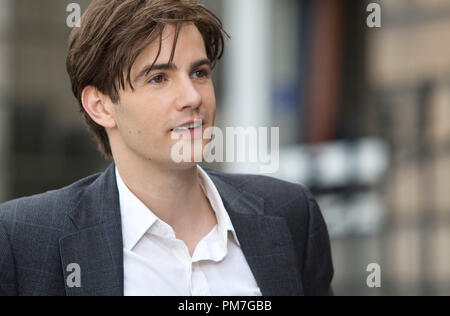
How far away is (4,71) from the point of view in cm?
903

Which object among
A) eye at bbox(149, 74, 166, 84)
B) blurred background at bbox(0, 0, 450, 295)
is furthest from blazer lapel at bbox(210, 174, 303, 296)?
blurred background at bbox(0, 0, 450, 295)

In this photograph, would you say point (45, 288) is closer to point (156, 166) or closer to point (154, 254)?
point (154, 254)

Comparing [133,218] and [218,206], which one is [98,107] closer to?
[133,218]

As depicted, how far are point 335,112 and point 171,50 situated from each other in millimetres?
5201

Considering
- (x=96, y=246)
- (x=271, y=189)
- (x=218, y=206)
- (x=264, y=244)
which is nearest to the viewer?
(x=96, y=246)

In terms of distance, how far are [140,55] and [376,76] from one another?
454cm

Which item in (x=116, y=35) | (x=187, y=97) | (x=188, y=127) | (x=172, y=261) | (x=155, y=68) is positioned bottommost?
(x=172, y=261)

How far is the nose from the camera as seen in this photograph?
119 inches

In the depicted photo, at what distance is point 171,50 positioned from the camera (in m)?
3.06

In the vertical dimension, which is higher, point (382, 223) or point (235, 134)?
point (235, 134)

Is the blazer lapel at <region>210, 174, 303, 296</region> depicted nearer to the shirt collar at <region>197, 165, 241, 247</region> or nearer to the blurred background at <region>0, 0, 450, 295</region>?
the shirt collar at <region>197, 165, 241, 247</region>

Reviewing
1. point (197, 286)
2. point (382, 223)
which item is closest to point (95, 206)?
point (197, 286)

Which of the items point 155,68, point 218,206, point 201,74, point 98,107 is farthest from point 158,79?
point 218,206

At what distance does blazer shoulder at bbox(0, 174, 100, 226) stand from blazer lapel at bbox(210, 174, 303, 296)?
26.4 inches
